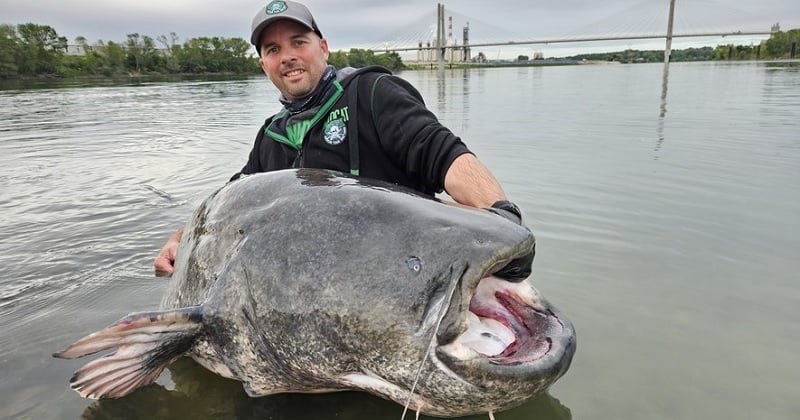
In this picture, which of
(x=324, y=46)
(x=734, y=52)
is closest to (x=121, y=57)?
(x=324, y=46)

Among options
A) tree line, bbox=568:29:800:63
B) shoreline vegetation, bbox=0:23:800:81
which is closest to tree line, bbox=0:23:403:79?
shoreline vegetation, bbox=0:23:800:81

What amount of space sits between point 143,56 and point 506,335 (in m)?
91.9

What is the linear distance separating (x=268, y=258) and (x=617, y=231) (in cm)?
383

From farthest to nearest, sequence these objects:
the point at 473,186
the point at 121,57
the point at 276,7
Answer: the point at 121,57
the point at 276,7
the point at 473,186

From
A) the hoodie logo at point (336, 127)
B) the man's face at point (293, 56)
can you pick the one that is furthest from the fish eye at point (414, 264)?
the man's face at point (293, 56)

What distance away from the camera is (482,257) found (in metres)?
1.70

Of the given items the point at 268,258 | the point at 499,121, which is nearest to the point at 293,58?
the point at 268,258

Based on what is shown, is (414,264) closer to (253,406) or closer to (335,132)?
(253,406)

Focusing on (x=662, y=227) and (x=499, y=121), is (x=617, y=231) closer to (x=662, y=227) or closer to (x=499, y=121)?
(x=662, y=227)

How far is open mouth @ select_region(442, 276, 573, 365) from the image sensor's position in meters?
1.74

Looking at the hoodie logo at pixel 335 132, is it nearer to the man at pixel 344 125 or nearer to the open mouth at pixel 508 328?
the man at pixel 344 125

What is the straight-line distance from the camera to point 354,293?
70.7 inches

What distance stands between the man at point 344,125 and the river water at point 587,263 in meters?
0.97

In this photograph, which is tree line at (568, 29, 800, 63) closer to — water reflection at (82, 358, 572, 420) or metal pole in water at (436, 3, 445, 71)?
metal pole in water at (436, 3, 445, 71)
